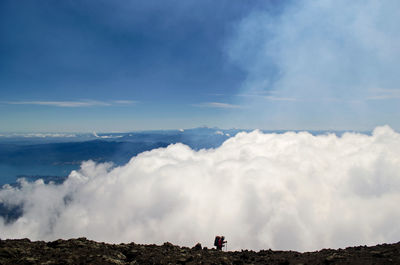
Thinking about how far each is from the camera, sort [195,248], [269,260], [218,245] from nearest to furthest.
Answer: [269,260], [195,248], [218,245]

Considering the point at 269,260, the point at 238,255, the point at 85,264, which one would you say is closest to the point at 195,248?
the point at 238,255

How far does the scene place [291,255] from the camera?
1972 cm

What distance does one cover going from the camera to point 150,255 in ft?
59.2

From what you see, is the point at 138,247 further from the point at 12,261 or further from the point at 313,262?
the point at 313,262

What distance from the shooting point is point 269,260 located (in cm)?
1864

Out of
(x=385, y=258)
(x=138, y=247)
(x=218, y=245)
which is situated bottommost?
(x=218, y=245)

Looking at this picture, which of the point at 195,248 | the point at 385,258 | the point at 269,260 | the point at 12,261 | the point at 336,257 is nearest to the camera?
the point at 12,261

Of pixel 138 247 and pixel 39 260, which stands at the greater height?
pixel 39 260

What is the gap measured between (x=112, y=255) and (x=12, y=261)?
608cm

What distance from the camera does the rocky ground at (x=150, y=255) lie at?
15656mm

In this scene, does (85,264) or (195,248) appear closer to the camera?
(85,264)

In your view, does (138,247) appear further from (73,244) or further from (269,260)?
(269,260)

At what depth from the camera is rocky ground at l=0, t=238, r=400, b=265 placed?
15.7 m

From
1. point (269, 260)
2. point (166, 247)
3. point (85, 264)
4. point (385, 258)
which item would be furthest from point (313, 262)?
point (85, 264)
